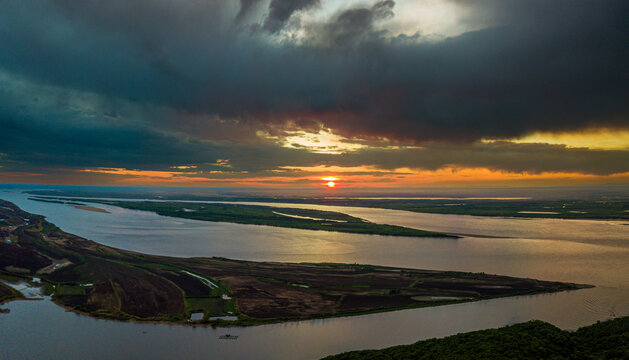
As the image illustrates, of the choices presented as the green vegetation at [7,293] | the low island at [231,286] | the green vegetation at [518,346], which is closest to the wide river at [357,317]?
the low island at [231,286]

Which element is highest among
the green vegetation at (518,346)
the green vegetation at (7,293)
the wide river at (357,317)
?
the green vegetation at (518,346)

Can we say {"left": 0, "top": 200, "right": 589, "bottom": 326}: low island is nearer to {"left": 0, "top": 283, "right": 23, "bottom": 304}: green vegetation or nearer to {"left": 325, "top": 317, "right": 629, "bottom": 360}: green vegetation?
{"left": 0, "top": 283, "right": 23, "bottom": 304}: green vegetation

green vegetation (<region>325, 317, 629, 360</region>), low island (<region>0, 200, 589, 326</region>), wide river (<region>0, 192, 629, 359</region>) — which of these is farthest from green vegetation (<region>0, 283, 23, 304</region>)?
green vegetation (<region>325, 317, 629, 360</region>)

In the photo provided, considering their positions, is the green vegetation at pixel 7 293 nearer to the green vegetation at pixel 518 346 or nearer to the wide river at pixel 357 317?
the wide river at pixel 357 317

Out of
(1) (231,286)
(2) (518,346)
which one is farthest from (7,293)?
(2) (518,346)

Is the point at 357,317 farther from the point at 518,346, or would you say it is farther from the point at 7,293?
the point at 7,293

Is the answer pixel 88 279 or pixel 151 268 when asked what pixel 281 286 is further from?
pixel 88 279
